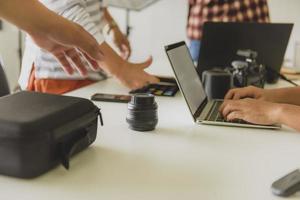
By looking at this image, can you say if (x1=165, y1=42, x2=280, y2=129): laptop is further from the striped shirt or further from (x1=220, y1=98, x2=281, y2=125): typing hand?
the striped shirt

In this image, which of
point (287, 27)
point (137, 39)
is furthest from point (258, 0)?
point (137, 39)

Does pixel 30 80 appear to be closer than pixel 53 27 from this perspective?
No

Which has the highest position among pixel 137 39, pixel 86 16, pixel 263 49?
pixel 86 16

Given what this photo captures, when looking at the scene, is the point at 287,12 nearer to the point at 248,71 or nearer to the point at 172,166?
the point at 248,71

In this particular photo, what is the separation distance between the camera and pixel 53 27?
1.00 metres

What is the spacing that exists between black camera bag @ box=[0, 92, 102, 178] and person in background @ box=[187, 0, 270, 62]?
1.38 metres

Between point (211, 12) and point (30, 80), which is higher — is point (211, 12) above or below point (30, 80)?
above

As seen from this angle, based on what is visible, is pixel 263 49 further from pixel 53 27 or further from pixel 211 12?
pixel 53 27

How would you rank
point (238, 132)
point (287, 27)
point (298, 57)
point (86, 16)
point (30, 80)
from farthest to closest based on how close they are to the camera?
point (298, 57) → point (287, 27) → point (30, 80) → point (86, 16) → point (238, 132)

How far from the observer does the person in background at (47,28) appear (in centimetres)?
95

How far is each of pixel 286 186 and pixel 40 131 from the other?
46 centimetres

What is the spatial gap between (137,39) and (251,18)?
157 cm

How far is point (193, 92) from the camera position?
1397 millimetres

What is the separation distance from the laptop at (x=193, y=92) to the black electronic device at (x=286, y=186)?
15.8 inches
